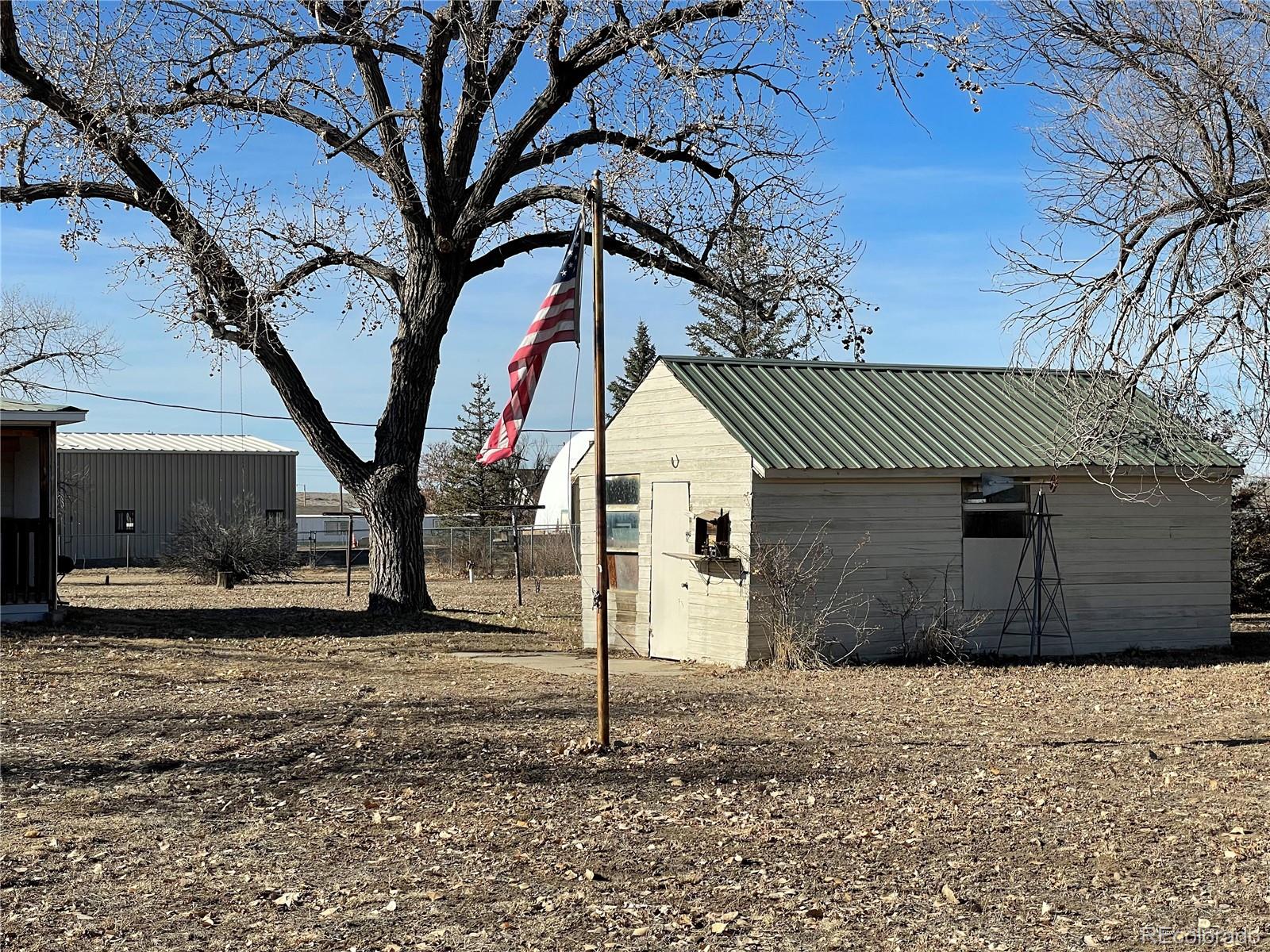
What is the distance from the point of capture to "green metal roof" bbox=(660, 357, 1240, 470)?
15.3 metres

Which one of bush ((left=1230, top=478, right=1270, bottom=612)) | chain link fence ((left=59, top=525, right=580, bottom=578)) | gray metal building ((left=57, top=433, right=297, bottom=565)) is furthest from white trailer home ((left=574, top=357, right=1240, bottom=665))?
gray metal building ((left=57, top=433, right=297, bottom=565))

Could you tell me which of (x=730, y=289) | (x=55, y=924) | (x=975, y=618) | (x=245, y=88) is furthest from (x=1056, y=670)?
(x=245, y=88)

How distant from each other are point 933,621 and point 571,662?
4.37 m

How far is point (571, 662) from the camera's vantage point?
1548 cm

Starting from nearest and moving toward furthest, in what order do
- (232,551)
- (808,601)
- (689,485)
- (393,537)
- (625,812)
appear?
(625,812) → (808,601) → (689,485) → (393,537) → (232,551)

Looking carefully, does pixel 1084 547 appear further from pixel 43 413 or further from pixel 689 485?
pixel 43 413

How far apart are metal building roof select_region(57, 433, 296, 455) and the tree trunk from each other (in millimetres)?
28260

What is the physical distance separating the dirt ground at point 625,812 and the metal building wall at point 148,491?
32.5 metres

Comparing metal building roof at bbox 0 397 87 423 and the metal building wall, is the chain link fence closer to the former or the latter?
the metal building wall

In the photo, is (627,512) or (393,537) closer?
(627,512)

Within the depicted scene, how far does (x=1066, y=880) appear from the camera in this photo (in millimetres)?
6148

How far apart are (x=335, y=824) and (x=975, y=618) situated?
1023cm

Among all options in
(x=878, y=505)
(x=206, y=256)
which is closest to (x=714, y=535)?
(x=878, y=505)

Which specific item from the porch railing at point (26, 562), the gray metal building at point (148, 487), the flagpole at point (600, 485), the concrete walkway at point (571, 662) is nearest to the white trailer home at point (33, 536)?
the porch railing at point (26, 562)
